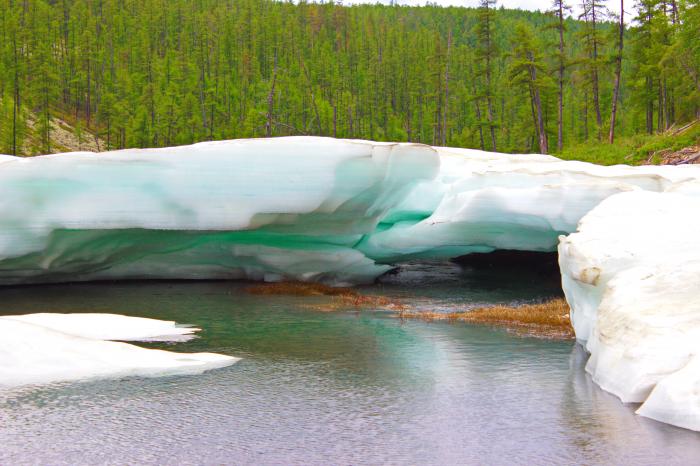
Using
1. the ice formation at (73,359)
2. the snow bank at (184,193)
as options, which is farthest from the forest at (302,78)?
the ice formation at (73,359)

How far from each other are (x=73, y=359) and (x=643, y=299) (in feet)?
28.5

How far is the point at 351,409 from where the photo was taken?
9.70 meters

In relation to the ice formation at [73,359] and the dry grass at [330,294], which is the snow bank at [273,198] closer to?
the dry grass at [330,294]

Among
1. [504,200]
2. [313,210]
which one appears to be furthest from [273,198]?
[504,200]

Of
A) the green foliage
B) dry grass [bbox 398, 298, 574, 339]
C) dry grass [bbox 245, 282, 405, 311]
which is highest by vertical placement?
the green foliage

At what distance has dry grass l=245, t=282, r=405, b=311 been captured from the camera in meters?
19.2

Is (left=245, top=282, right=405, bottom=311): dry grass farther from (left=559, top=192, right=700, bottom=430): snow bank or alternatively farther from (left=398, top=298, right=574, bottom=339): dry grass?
(left=559, top=192, right=700, bottom=430): snow bank

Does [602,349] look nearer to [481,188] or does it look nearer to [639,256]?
[639,256]

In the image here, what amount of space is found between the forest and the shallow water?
117 feet

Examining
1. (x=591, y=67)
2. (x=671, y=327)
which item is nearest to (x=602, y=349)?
(x=671, y=327)

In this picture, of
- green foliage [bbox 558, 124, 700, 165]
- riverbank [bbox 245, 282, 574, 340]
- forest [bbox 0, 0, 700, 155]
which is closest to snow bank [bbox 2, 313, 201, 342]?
riverbank [bbox 245, 282, 574, 340]

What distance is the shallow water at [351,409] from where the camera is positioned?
26.2ft

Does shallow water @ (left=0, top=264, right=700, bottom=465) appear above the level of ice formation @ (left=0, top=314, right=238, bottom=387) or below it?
below

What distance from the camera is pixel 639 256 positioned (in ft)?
40.8
